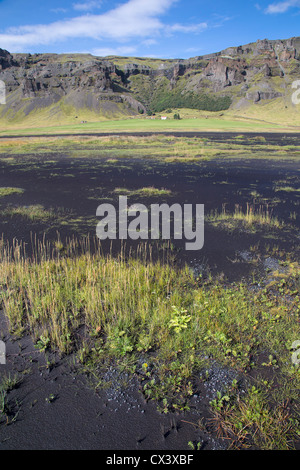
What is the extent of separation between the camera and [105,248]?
11.4 metres

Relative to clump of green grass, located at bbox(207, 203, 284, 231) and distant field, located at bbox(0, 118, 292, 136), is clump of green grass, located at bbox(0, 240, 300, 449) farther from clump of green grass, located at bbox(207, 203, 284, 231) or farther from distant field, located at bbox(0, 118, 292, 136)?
distant field, located at bbox(0, 118, 292, 136)

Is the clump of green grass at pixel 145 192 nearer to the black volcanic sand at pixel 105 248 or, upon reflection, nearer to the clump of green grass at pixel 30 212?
the black volcanic sand at pixel 105 248

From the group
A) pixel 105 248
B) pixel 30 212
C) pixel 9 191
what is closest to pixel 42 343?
pixel 105 248

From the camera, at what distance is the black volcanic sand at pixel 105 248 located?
4.34m

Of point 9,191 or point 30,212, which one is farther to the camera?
point 9,191

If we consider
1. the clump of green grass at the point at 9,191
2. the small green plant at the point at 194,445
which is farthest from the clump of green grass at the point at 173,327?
the clump of green grass at the point at 9,191

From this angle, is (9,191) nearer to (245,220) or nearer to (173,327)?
(245,220)

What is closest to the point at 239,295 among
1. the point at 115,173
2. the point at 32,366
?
the point at 32,366

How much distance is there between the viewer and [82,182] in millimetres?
23906

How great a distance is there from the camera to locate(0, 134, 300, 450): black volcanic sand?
4.34 m

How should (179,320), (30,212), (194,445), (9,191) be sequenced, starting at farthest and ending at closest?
1. (9,191)
2. (30,212)
3. (179,320)
4. (194,445)

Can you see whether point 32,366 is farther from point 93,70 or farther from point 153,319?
point 93,70

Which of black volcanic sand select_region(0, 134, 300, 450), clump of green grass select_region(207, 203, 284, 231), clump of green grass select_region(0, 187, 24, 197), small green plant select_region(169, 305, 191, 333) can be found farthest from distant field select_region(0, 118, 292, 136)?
small green plant select_region(169, 305, 191, 333)
